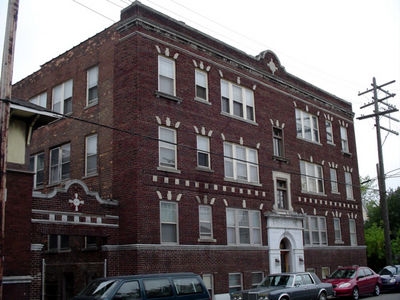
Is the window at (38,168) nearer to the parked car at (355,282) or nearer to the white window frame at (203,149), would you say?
the white window frame at (203,149)

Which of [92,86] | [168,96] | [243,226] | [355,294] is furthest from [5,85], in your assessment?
[355,294]

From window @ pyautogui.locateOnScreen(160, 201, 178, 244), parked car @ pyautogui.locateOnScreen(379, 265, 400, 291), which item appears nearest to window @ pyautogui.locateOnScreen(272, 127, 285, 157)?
parked car @ pyautogui.locateOnScreen(379, 265, 400, 291)

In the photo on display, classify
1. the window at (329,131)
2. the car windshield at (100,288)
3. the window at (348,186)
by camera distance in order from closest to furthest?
the car windshield at (100,288)
the window at (329,131)
the window at (348,186)

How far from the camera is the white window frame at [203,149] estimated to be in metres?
24.3

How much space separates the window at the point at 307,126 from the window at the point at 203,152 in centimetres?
917

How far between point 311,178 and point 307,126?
11.4ft

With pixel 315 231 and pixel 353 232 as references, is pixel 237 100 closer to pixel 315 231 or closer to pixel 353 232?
pixel 315 231

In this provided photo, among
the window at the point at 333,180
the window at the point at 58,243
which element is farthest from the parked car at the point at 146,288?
the window at the point at 333,180

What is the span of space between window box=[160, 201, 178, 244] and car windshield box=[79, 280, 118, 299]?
7.57 meters

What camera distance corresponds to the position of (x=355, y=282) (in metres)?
24.4

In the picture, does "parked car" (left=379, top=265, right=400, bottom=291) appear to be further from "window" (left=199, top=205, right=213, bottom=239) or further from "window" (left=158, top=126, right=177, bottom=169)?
"window" (left=158, top=126, right=177, bottom=169)

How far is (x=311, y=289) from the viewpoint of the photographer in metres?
20.3

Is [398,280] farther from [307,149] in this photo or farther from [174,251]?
[174,251]

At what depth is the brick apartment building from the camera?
68.2 ft
